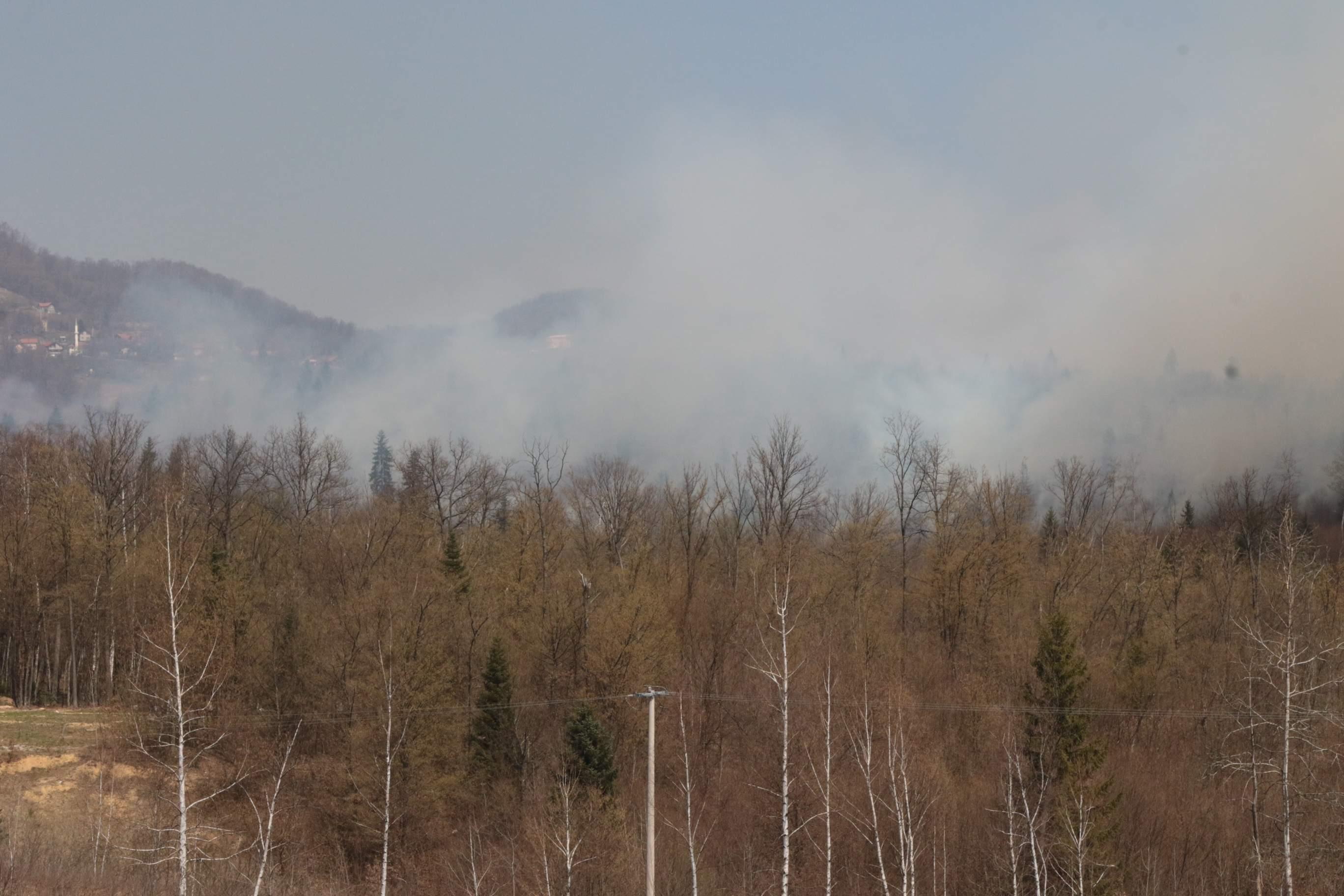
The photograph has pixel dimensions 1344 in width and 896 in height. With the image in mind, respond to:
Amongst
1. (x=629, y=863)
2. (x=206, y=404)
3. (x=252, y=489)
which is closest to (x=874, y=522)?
(x=629, y=863)

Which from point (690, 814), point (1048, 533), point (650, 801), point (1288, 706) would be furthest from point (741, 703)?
point (1048, 533)

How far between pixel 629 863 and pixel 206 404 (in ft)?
608

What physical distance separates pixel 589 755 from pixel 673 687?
950cm

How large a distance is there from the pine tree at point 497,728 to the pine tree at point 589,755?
5.96 meters

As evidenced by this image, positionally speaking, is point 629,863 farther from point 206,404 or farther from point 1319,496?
point 206,404

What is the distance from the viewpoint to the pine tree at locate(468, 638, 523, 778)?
3772 cm

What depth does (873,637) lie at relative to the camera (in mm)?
42906

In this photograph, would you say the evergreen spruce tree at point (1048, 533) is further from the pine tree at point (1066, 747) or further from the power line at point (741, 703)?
the pine tree at point (1066, 747)

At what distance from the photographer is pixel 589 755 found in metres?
32.5

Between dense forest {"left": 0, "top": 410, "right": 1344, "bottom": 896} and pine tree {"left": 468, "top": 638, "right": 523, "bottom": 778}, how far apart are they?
0.46 ft

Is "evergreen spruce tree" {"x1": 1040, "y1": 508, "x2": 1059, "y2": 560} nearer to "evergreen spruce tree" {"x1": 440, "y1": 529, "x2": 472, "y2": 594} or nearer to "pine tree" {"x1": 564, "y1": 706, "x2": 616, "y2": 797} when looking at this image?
"pine tree" {"x1": 564, "y1": 706, "x2": 616, "y2": 797}

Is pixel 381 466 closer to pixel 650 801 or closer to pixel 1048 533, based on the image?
pixel 1048 533

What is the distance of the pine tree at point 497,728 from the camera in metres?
37.7

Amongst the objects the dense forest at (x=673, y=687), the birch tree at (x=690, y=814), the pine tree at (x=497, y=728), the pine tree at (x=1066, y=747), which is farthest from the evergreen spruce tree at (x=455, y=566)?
the pine tree at (x=1066, y=747)
